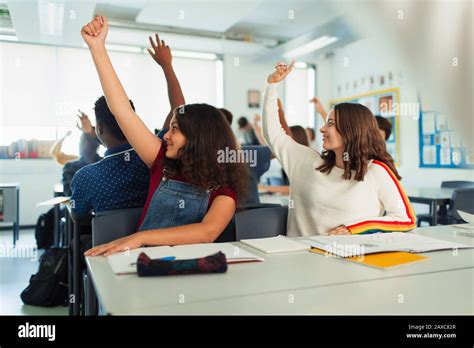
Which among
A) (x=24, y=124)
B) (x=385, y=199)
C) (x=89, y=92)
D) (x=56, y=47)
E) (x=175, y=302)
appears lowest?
(x=175, y=302)

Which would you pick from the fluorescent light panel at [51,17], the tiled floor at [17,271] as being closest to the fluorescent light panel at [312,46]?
the fluorescent light panel at [51,17]

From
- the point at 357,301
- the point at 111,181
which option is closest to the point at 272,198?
the point at 111,181

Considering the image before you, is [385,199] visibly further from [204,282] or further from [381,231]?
[204,282]

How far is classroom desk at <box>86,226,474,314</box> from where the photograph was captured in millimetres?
832

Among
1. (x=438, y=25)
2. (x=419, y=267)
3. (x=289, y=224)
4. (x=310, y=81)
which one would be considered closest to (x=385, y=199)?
(x=289, y=224)

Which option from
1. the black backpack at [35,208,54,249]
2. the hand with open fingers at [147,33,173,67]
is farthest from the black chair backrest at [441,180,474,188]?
the black backpack at [35,208,54,249]

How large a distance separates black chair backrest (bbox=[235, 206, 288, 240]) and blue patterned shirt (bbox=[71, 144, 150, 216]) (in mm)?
655

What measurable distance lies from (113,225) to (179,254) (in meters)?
0.50

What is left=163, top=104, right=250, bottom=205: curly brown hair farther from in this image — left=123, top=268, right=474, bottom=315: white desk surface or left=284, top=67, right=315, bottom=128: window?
left=284, top=67, right=315, bottom=128: window

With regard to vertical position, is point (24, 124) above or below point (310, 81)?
below

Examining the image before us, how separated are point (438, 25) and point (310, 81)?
365 centimetres

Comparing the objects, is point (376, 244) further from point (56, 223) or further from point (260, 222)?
point (56, 223)

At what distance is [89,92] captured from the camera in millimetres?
6543

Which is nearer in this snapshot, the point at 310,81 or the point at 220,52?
the point at 220,52
